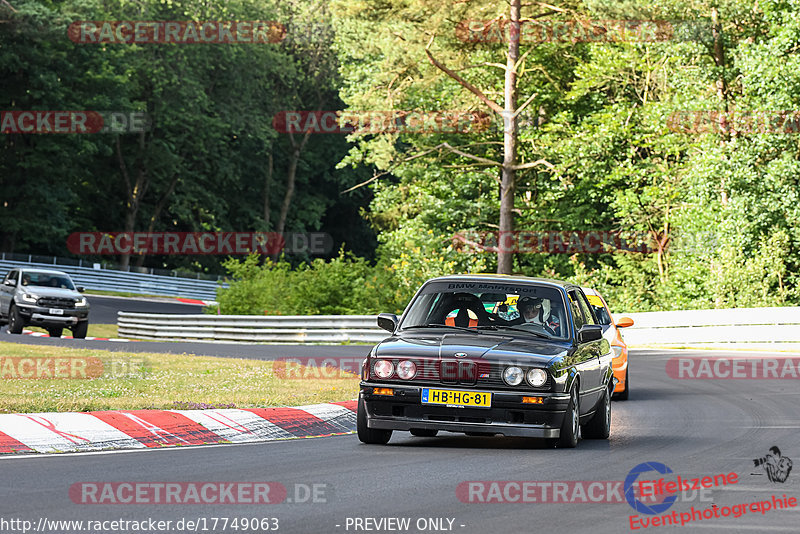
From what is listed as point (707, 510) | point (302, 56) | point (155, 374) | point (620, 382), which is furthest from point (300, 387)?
point (302, 56)

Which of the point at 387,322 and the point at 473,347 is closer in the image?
the point at 473,347

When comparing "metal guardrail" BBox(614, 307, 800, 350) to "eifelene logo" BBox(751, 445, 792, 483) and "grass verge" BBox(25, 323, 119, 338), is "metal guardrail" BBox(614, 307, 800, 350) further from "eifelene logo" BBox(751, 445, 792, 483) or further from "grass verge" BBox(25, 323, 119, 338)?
Result: "eifelene logo" BBox(751, 445, 792, 483)

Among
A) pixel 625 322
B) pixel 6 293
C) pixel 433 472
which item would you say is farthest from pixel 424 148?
pixel 433 472

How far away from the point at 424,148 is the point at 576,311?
40.8m

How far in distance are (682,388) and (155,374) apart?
8.61 meters

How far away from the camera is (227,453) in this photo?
10922 mm

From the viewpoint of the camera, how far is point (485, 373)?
11.0 meters

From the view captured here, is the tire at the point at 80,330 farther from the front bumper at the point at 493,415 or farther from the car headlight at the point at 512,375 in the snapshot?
the car headlight at the point at 512,375

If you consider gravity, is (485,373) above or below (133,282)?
above

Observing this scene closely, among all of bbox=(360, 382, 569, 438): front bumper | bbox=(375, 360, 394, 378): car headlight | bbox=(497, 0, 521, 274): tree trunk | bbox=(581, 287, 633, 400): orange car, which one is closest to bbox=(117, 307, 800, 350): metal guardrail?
bbox=(497, 0, 521, 274): tree trunk

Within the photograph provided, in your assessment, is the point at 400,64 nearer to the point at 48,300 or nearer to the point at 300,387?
the point at 48,300

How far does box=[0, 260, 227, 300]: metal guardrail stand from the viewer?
67.4 meters

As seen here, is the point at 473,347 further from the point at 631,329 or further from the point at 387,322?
the point at 631,329

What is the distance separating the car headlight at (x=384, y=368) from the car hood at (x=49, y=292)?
23.2 meters
